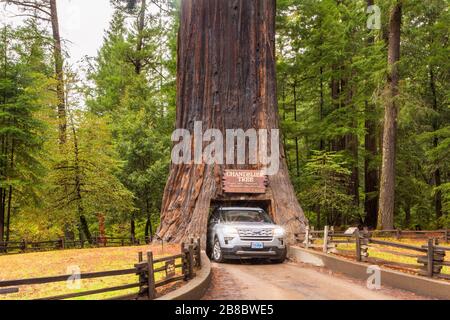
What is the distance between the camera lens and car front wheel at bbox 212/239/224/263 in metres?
13.4

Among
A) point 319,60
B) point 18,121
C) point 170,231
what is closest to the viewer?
point 170,231

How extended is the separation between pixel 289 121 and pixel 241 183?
34.4ft

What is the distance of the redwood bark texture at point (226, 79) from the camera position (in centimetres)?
1711

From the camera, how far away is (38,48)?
29.0 meters

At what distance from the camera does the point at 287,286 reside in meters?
9.63

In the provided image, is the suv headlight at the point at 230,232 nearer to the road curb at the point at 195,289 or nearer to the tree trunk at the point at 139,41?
the road curb at the point at 195,289

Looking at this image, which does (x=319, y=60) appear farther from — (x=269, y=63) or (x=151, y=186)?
(x=151, y=186)

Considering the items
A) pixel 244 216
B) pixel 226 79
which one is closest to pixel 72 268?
pixel 244 216

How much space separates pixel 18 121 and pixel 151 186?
1056 cm

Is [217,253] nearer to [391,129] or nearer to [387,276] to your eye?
[387,276]

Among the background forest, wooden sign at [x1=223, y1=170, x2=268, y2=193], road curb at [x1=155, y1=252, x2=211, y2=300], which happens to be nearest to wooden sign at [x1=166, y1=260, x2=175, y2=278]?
road curb at [x1=155, y1=252, x2=211, y2=300]

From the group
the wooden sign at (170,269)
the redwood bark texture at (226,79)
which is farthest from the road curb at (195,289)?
the redwood bark texture at (226,79)

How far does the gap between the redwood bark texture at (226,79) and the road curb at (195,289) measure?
22.7 ft
